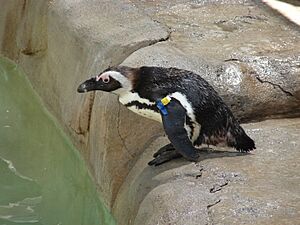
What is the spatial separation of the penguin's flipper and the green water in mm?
823

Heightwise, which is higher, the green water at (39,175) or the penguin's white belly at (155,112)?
the penguin's white belly at (155,112)

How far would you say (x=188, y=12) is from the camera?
5270 millimetres

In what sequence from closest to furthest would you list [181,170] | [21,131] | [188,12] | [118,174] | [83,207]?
[181,170] → [118,174] → [83,207] → [188,12] → [21,131]

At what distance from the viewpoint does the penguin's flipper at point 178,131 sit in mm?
3445

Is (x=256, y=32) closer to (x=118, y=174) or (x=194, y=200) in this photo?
(x=118, y=174)

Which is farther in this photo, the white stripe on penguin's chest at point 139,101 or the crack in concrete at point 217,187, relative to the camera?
the white stripe on penguin's chest at point 139,101

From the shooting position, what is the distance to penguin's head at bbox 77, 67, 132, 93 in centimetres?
370

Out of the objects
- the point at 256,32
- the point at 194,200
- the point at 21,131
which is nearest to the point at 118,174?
the point at 194,200

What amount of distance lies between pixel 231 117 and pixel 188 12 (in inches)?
68.6

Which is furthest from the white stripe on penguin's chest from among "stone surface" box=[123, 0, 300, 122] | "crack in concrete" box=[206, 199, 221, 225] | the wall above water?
"crack in concrete" box=[206, 199, 221, 225]

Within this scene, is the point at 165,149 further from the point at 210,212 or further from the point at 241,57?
the point at 241,57

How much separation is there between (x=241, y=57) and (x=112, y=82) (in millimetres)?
932

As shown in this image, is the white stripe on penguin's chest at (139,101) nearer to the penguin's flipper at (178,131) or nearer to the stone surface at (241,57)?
the penguin's flipper at (178,131)

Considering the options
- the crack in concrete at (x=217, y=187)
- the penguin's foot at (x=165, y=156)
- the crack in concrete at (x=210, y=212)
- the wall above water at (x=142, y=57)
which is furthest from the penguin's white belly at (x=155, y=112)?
the crack in concrete at (x=210, y=212)
